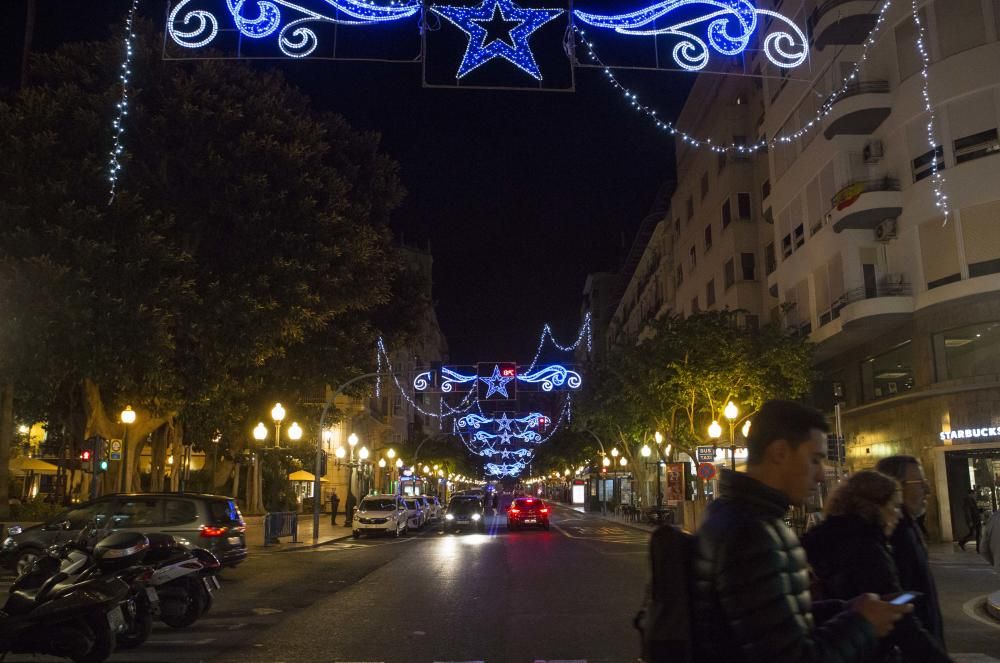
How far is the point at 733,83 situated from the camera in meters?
42.2

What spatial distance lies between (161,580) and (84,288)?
11.1 metres

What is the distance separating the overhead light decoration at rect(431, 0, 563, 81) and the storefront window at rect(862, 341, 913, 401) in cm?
2043

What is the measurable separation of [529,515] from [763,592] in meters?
36.5

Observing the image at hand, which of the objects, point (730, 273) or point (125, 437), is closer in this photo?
point (125, 437)

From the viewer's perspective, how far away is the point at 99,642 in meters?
8.00

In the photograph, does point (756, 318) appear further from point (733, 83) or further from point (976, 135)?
point (976, 135)

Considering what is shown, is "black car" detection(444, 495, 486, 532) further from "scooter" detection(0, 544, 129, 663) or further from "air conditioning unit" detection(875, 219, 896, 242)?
"scooter" detection(0, 544, 129, 663)

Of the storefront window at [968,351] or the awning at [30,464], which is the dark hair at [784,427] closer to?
the storefront window at [968,351]

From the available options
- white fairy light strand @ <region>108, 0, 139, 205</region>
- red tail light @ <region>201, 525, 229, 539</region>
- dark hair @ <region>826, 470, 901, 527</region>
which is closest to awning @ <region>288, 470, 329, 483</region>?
white fairy light strand @ <region>108, 0, 139, 205</region>

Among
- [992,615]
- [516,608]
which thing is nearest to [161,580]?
[516,608]

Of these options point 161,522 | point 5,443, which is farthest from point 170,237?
point 161,522

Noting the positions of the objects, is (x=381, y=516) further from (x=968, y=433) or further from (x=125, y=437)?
(x=968, y=433)

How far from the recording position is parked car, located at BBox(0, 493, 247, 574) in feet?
51.0

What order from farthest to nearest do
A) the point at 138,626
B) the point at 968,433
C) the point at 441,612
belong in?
the point at 968,433 < the point at 441,612 < the point at 138,626
